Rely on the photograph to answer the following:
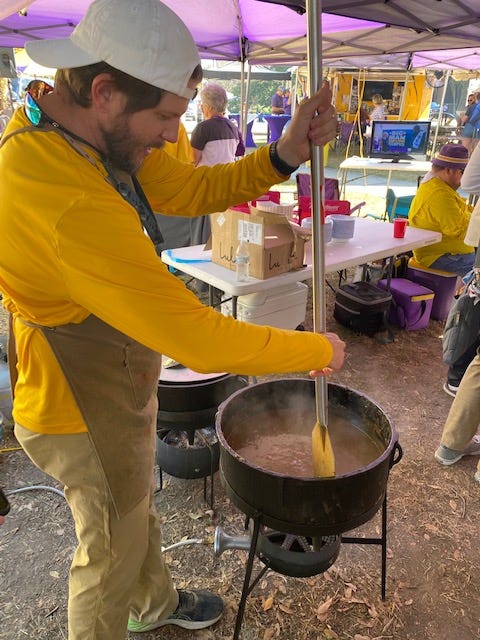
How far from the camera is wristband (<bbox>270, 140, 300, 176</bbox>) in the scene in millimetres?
1608

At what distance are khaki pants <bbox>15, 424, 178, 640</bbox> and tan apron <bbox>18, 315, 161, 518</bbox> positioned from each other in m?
0.04

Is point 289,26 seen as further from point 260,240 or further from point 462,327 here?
point 462,327

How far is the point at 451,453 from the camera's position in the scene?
2.95 meters

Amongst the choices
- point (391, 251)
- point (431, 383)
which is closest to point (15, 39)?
point (391, 251)

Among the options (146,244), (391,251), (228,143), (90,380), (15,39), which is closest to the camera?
(146,244)

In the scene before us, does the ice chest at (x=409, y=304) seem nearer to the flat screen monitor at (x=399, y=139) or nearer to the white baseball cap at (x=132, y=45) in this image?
the white baseball cap at (x=132, y=45)

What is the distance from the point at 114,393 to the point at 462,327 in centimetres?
252

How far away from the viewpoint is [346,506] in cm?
148

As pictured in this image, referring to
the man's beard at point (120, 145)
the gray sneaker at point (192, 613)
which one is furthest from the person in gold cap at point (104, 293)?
the gray sneaker at point (192, 613)

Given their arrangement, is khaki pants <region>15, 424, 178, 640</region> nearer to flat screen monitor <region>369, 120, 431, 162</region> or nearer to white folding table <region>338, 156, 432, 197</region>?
white folding table <region>338, 156, 432, 197</region>

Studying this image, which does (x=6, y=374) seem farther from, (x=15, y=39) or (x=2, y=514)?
(x=15, y=39)

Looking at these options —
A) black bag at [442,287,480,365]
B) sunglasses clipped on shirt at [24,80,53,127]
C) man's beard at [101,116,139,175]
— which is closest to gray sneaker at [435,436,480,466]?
black bag at [442,287,480,365]

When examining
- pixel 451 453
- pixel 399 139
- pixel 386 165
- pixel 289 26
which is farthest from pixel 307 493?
pixel 399 139

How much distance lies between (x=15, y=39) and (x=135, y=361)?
21.8 feet
